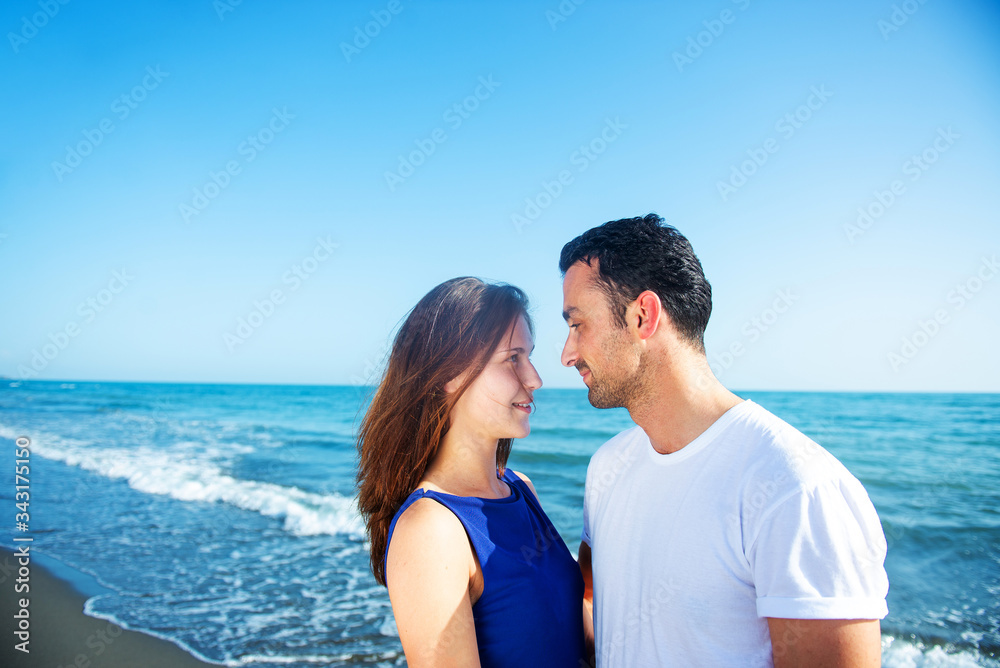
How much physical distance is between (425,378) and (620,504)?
3.34 ft

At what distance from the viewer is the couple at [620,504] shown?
1.59m

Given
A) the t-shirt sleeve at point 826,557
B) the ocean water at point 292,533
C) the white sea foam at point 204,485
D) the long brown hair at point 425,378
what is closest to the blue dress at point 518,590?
the long brown hair at point 425,378

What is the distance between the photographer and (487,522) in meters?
2.26

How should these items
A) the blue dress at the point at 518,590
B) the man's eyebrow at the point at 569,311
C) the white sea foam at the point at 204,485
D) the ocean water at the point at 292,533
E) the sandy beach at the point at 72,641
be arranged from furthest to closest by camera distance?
the white sea foam at the point at 204,485
the ocean water at the point at 292,533
the sandy beach at the point at 72,641
the man's eyebrow at the point at 569,311
the blue dress at the point at 518,590

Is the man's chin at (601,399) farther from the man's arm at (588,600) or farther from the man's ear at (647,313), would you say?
the man's arm at (588,600)

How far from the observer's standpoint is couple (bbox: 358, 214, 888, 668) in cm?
159

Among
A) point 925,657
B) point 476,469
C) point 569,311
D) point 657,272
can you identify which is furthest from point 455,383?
point 925,657

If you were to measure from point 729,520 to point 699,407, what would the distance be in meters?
0.47

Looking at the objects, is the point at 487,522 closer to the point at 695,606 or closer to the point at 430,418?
the point at 430,418

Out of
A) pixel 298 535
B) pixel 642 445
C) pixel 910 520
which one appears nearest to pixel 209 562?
pixel 298 535

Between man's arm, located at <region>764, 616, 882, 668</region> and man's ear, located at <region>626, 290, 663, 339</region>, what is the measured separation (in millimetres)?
1144

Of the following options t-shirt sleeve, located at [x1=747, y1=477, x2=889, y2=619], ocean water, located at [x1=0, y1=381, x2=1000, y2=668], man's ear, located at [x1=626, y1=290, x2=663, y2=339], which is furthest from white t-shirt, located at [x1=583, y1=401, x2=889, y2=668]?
ocean water, located at [x1=0, y1=381, x2=1000, y2=668]

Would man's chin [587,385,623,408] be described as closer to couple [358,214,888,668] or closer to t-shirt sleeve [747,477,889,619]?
couple [358,214,888,668]

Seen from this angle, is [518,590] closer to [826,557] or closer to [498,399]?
[498,399]
